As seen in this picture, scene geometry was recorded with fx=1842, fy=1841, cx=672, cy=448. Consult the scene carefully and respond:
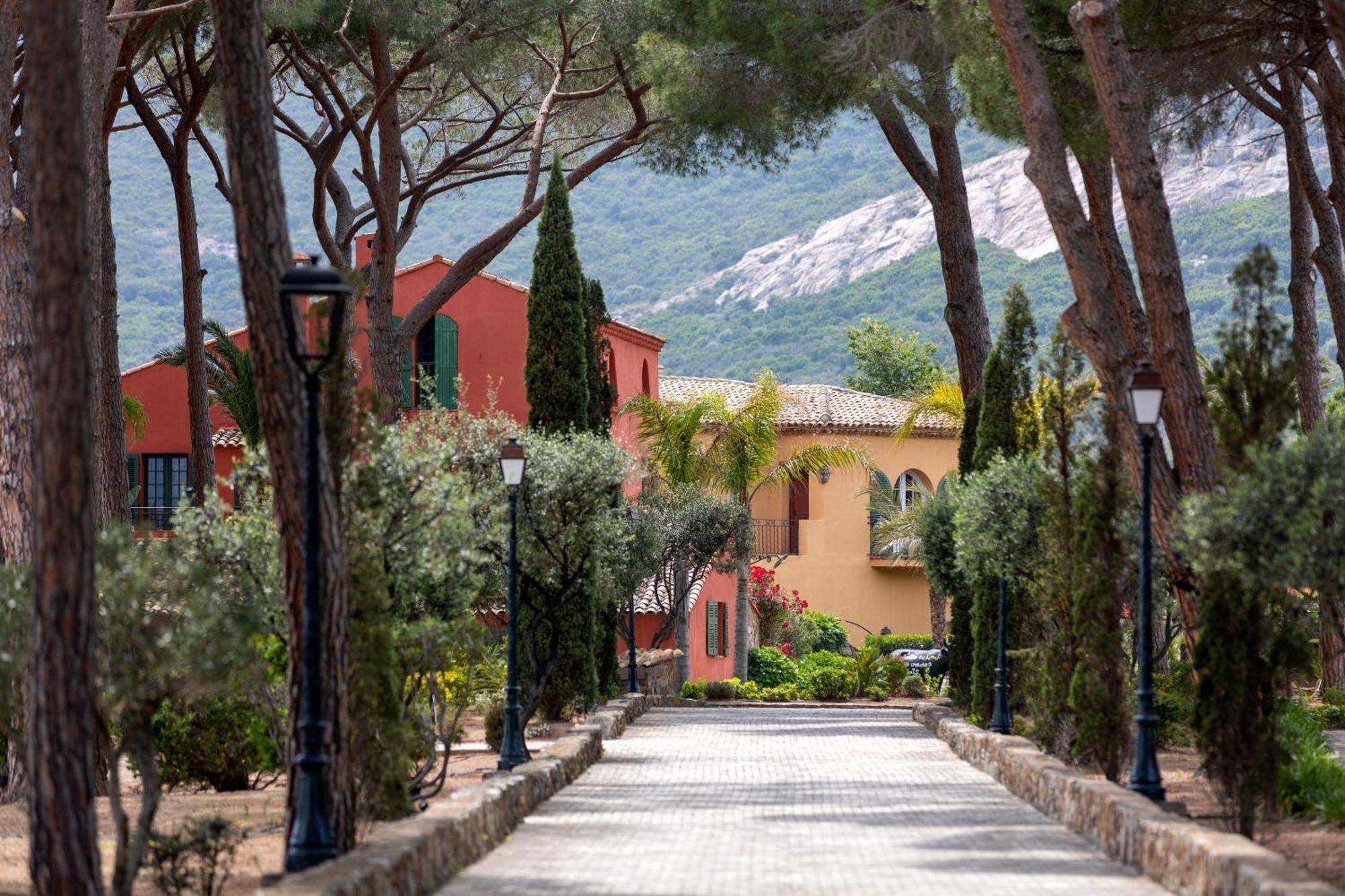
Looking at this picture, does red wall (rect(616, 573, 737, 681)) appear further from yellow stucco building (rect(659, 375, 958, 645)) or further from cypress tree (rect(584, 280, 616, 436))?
cypress tree (rect(584, 280, 616, 436))

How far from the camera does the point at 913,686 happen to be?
3281cm

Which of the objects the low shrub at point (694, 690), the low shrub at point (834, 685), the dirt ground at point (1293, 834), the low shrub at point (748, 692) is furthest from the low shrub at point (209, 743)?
the low shrub at point (834, 685)

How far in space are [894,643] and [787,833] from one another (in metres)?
32.9

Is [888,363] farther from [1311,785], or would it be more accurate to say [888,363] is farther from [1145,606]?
[1145,606]

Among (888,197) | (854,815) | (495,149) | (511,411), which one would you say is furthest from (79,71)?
(888,197)

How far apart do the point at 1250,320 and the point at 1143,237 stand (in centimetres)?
246

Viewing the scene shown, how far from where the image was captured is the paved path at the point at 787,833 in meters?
9.54

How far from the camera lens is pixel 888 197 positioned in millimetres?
131625

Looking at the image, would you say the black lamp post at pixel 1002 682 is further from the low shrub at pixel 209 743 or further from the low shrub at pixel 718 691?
the low shrub at pixel 718 691

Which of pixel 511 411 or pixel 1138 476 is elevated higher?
pixel 511 411

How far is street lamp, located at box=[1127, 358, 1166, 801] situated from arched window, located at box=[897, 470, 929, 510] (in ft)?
111

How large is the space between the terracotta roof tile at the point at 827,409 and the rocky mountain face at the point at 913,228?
65683 millimetres

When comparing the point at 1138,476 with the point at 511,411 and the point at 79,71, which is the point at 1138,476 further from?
the point at 511,411

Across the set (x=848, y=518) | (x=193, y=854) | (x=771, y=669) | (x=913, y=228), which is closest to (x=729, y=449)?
(x=771, y=669)
